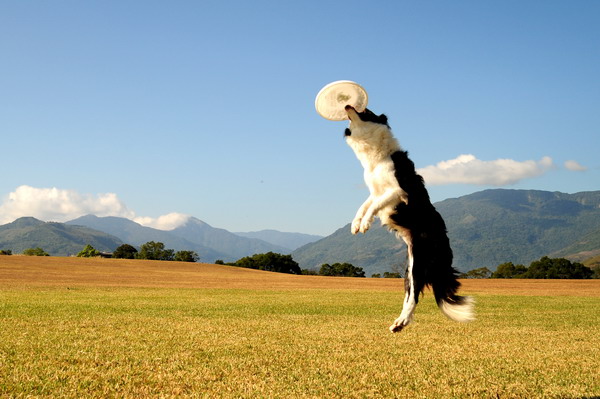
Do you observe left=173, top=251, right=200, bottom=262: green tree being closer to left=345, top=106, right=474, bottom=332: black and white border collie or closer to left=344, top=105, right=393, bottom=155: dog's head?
left=345, top=106, right=474, bottom=332: black and white border collie

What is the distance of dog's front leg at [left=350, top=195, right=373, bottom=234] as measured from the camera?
356 cm

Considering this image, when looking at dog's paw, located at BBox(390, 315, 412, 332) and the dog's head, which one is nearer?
the dog's head

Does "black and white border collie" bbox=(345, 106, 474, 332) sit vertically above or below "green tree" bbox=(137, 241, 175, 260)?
below

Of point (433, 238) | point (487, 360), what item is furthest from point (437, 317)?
point (433, 238)

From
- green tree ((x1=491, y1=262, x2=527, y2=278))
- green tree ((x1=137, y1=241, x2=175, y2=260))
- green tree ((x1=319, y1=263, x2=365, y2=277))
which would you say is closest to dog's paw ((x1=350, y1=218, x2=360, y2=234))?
green tree ((x1=491, y1=262, x2=527, y2=278))

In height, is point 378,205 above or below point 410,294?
above

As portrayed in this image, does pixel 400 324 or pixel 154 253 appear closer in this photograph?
pixel 400 324

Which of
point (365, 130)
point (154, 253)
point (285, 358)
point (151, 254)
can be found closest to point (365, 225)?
point (365, 130)

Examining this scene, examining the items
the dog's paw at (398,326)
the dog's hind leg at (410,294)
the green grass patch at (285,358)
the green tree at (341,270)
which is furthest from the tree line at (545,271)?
the dog's paw at (398,326)

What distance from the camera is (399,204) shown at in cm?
362

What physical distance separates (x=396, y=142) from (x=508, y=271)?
323 ft

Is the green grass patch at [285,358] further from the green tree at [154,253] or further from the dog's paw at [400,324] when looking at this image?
the green tree at [154,253]

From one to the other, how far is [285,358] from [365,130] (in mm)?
9502

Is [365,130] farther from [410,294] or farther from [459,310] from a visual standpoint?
[459,310]
